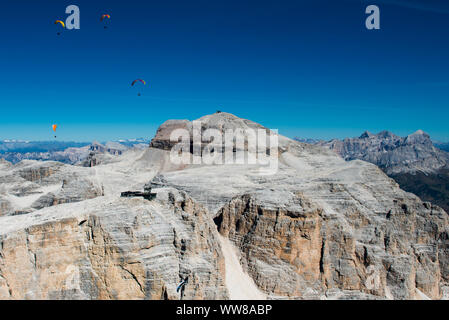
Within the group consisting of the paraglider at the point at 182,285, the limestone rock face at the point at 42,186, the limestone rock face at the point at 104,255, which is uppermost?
the limestone rock face at the point at 42,186

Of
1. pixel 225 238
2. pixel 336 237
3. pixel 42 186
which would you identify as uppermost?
pixel 42 186

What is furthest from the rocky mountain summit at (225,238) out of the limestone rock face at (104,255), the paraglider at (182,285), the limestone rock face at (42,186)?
the paraglider at (182,285)

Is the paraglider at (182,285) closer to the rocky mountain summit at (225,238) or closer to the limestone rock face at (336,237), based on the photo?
the rocky mountain summit at (225,238)

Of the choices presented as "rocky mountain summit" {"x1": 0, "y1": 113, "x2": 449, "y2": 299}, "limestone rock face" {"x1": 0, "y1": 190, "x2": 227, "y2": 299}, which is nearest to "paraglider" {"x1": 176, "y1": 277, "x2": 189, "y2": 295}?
"limestone rock face" {"x1": 0, "y1": 190, "x2": 227, "y2": 299}

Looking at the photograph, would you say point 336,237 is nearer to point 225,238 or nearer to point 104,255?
point 225,238

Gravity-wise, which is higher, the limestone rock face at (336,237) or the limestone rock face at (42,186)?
the limestone rock face at (42,186)

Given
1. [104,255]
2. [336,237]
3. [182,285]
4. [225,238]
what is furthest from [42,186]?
[336,237]

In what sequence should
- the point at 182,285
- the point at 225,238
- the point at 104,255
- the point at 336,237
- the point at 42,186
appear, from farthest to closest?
A: the point at 42,186 < the point at 225,238 < the point at 336,237 < the point at 182,285 < the point at 104,255
